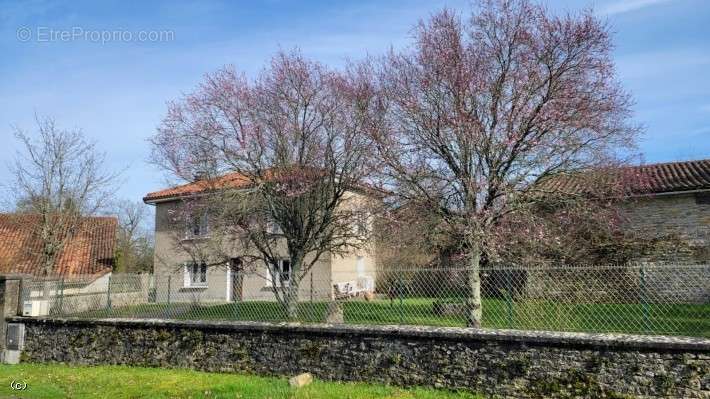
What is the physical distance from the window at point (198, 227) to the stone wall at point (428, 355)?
4640mm

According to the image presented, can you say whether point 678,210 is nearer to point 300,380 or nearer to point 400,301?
point 400,301

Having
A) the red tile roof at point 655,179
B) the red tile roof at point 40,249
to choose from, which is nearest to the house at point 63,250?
the red tile roof at point 40,249

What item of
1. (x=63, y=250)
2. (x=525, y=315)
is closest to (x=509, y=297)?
(x=525, y=315)

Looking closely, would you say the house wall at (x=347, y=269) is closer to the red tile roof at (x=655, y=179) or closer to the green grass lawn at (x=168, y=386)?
the red tile roof at (x=655, y=179)

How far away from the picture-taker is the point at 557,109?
35.8ft

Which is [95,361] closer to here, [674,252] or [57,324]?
[57,324]

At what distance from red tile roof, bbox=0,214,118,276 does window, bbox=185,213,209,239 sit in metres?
13.3

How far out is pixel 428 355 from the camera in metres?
7.33

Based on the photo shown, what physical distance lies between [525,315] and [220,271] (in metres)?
17.6

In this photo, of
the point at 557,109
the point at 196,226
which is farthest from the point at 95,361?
the point at 557,109

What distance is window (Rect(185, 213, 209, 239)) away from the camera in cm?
1475

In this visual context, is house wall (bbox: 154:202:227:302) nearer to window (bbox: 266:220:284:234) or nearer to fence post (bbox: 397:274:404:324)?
window (bbox: 266:220:284:234)


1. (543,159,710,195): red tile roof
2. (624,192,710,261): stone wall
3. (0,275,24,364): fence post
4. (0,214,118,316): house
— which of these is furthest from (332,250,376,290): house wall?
(0,275,24,364): fence post

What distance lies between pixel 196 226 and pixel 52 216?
13.7 metres
